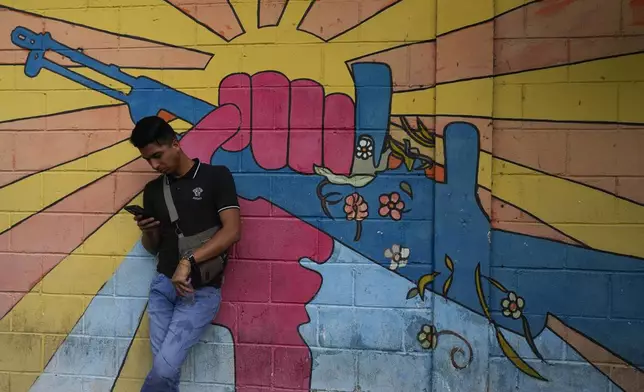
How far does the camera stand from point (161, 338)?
2994mm

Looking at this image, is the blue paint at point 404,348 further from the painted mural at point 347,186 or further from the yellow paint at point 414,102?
the yellow paint at point 414,102

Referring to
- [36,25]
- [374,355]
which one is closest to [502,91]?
[374,355]

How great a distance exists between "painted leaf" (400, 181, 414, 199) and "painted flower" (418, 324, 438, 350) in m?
0.77

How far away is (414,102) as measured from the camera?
316cm

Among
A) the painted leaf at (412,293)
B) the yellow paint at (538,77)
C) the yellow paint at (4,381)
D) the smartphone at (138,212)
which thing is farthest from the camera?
the yellow paint at (4,381)

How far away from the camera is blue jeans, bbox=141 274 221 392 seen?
2.85m

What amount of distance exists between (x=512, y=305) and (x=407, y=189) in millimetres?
892

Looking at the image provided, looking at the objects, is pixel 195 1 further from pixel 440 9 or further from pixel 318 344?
pixel 318 344

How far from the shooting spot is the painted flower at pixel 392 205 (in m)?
3.17

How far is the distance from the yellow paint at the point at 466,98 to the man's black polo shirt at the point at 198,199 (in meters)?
1.29

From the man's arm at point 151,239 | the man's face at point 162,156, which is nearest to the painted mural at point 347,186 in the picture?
the man's arm at point 151,239

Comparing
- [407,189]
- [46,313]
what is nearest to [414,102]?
[407,189]

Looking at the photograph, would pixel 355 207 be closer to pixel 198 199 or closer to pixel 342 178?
pixel 342 178

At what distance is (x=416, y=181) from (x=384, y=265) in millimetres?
528
